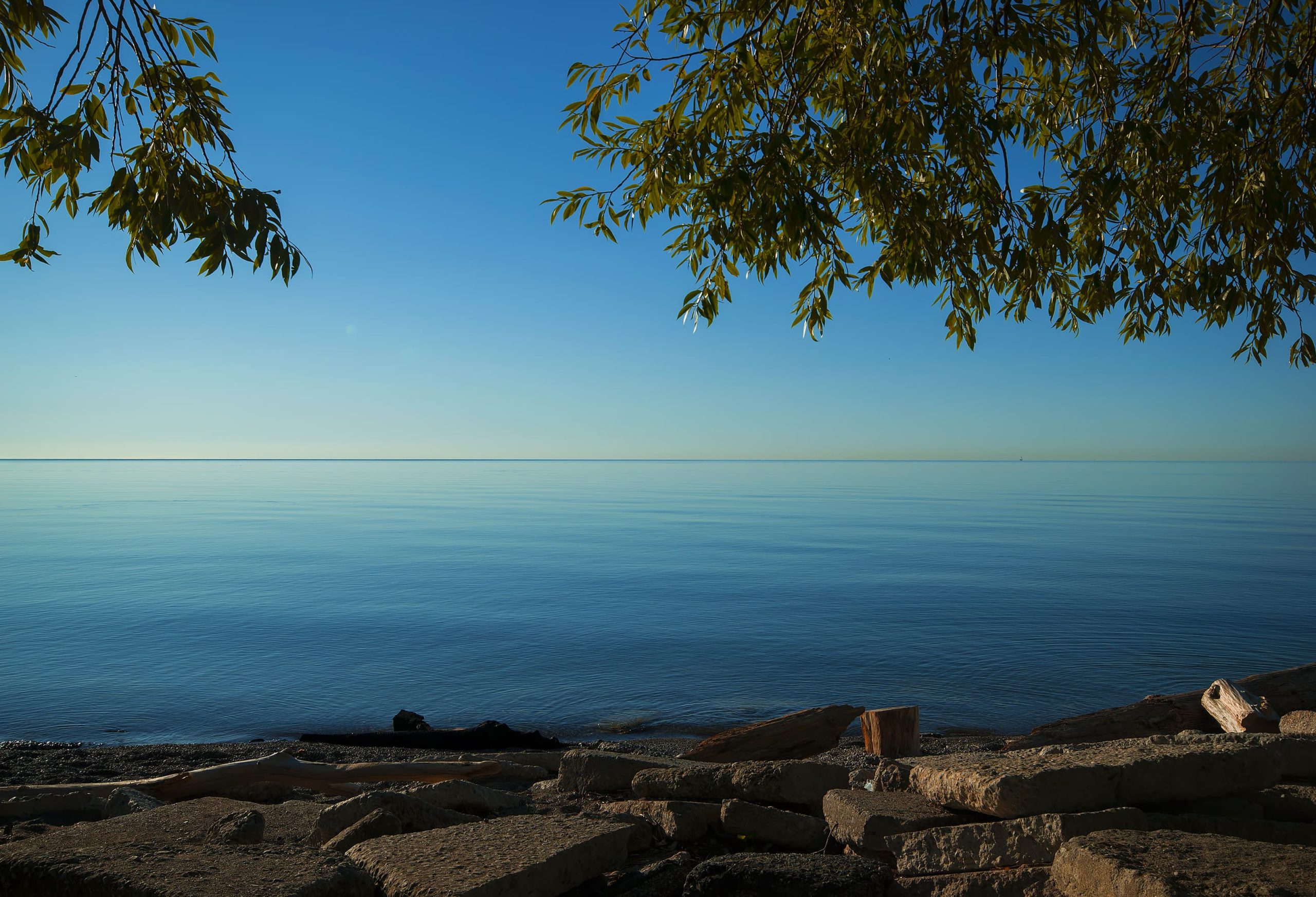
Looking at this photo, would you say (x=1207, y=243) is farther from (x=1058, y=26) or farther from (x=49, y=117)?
(x=49, y=117)

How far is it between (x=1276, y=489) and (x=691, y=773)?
88.3 metres

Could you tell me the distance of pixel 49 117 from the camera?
181 inches

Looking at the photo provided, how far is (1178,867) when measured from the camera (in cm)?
299

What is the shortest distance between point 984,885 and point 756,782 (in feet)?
5.07

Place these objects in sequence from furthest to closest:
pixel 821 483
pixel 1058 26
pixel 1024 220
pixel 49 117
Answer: pixel 821 483
pixel 1058 26
pixel 1024 220
pixel 49 117

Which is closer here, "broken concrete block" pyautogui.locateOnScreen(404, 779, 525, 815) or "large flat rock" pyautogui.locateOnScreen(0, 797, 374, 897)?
"large flat rock" pyautogui.locateOnScreen(0, 797, 374, 897)

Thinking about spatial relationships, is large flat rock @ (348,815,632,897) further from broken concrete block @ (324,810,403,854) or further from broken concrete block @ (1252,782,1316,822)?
broken concrete block @ (1252,782,1316,822)

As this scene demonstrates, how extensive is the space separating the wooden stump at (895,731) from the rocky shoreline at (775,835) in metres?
1.92

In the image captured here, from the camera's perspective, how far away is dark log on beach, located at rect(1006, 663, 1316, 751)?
7551 mm

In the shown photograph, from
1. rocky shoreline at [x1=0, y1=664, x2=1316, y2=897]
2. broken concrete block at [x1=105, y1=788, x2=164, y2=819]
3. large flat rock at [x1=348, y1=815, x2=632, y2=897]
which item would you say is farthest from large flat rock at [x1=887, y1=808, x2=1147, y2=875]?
broken concrete block at [x1=105, y1=788, x2=164, y2=819]

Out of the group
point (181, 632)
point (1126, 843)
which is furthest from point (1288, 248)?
point (181, 632)

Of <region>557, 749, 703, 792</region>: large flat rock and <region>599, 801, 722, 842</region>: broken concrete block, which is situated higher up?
<region>599, 801, 722, 842</region>: broken concrete block

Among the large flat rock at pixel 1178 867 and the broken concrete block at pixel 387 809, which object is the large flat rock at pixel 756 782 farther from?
the large flat rock at pixel 1178 867

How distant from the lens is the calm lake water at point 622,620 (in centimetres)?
1144
